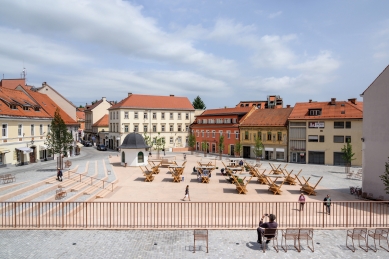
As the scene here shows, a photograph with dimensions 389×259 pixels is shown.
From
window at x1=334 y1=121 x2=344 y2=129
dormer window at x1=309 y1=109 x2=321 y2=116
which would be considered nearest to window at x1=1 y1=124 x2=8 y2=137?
dormer window at x1=309 y1=109 x2=321 y2=116

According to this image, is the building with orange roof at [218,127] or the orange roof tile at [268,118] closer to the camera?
the orange roof tile at [268,118]

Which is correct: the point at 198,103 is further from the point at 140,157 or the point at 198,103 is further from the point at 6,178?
the point at 6,178

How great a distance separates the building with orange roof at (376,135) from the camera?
63.2 feet

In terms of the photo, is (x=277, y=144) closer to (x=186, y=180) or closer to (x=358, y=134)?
(x=358, y=134)

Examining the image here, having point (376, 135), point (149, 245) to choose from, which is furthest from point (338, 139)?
point (149, 245)

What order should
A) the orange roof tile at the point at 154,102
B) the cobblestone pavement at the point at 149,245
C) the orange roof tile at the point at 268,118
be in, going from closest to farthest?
the cobblestone pavement at the point at 149,245 → the orange roof tile at the point at 268,118 → the orange roof tile at the point at 154,102

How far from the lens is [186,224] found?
13.3 metres

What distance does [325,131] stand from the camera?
40500 mm

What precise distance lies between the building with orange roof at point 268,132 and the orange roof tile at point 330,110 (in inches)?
84.7

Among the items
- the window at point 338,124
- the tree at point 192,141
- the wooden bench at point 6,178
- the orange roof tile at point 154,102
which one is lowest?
the wooden bench at point 6,178

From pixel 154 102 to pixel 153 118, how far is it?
3.55 m

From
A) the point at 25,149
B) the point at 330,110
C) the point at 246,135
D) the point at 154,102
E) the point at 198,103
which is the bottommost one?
the point at 25,149

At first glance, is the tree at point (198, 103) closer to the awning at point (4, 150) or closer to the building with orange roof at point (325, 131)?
the building with orange roof at point (325, 131)

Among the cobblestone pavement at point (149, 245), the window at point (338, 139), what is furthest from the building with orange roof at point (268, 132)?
the cobblestone pavement at point (149, 245)
